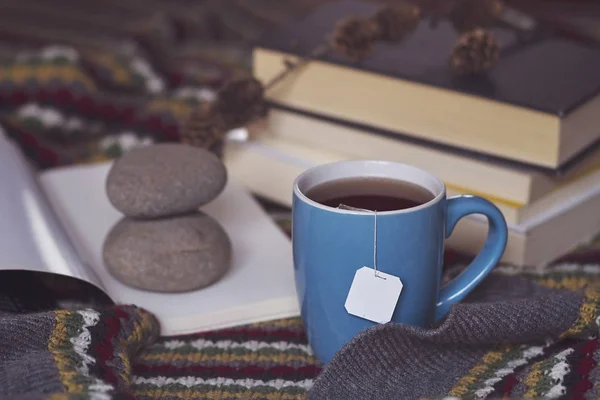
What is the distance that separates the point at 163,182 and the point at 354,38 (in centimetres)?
21

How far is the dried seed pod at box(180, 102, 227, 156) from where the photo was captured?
2.24 ft

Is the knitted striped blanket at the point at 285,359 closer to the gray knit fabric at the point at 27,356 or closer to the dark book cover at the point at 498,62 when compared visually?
the gray knit fabric at the point at 27,356

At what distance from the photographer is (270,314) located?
0.58m

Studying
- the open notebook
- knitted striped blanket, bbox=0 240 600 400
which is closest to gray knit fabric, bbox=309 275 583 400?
knitted striped blanket, bbox=0 240 600 400

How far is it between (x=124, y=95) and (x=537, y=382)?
2.13 feet

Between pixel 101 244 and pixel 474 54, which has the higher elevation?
pixel 474 54

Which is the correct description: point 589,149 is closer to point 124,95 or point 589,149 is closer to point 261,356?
point 261,356

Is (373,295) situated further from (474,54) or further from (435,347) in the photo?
(474,54)

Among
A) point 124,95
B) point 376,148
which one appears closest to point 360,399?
point 376,148

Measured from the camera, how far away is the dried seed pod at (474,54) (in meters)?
0.63

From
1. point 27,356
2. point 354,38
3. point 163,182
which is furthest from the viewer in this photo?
point 354,38

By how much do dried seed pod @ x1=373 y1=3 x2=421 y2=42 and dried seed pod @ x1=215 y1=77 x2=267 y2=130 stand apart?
12 centimetres

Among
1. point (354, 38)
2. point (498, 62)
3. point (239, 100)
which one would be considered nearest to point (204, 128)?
point (239, 100)

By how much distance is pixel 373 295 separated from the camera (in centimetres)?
49
